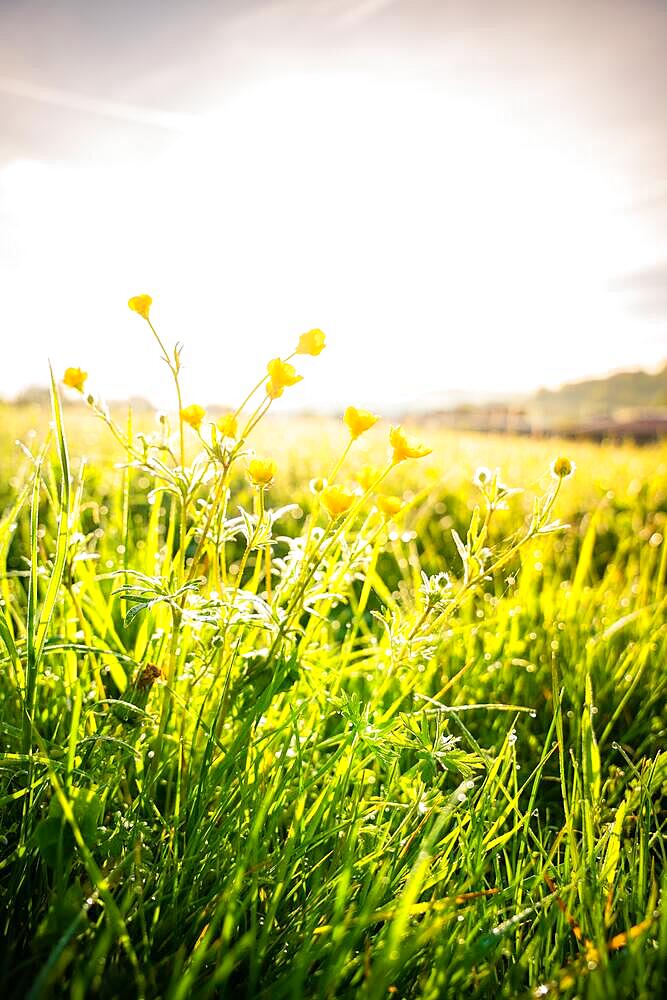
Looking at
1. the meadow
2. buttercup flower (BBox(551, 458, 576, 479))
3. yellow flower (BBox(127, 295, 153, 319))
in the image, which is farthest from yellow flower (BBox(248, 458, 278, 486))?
buttercup flower (BBox(551, 458, 576, 479))

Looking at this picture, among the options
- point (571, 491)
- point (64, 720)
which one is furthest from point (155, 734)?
point (571, 491)

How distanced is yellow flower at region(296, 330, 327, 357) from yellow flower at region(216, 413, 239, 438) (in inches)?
5.5

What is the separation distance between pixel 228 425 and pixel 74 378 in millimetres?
284

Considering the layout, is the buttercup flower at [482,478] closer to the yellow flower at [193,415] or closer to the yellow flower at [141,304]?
the yellow flower at [193,415]

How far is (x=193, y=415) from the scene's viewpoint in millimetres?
1034

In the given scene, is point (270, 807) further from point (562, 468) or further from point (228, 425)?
point (562, 468)

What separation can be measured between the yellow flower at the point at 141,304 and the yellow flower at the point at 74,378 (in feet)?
0.49

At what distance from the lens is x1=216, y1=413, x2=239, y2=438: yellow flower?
38.6 inches

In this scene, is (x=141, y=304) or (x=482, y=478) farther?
(x=482, y=478)

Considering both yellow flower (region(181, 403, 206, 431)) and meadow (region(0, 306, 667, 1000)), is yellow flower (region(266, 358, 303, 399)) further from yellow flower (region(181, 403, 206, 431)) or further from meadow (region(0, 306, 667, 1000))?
yellow flower (region(181, 403, 206, 431))

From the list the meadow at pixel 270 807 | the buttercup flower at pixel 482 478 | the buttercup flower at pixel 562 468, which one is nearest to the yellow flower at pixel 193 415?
the meadow at pixel 270 807

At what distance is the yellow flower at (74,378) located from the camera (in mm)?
1056

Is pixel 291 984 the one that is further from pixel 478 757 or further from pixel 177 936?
pixel 478 757

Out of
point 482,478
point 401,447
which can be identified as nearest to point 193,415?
point 401,447
